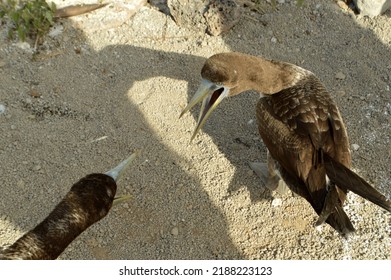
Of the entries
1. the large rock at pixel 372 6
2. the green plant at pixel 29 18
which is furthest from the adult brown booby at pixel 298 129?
the green plant at pixel 29 18

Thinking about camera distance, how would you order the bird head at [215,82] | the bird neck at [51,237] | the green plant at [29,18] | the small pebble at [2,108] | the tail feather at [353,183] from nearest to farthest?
the bird neck at [51,237], the tail feather at [353,183], the bird head at [215,82], the small pebble at [2,108], the green plant at [29,18]

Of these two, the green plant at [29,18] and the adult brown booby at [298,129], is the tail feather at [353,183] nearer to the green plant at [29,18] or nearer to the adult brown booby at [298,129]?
the adult brown booby at [298,129]

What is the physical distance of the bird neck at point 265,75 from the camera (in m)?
4.86

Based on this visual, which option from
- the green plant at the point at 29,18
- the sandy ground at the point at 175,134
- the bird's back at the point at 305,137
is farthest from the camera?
the green plant at the point at 29,18

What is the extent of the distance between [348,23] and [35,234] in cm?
447

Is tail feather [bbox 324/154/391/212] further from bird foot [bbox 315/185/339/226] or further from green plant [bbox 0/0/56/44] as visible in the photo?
green plant [bbox 0/0/56/44]

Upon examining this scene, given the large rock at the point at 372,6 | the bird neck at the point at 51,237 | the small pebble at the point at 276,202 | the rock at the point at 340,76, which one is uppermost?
the large rock at the point at 372,6

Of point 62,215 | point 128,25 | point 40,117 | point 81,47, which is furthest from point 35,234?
point 128,25

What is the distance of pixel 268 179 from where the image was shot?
17.4 feet

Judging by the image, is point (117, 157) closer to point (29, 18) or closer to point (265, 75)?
point (265, 75)

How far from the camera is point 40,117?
5.61 m

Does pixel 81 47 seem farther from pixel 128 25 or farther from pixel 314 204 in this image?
pixel 314 204

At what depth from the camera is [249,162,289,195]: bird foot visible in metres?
5.24

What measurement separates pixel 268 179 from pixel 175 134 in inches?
41.6
